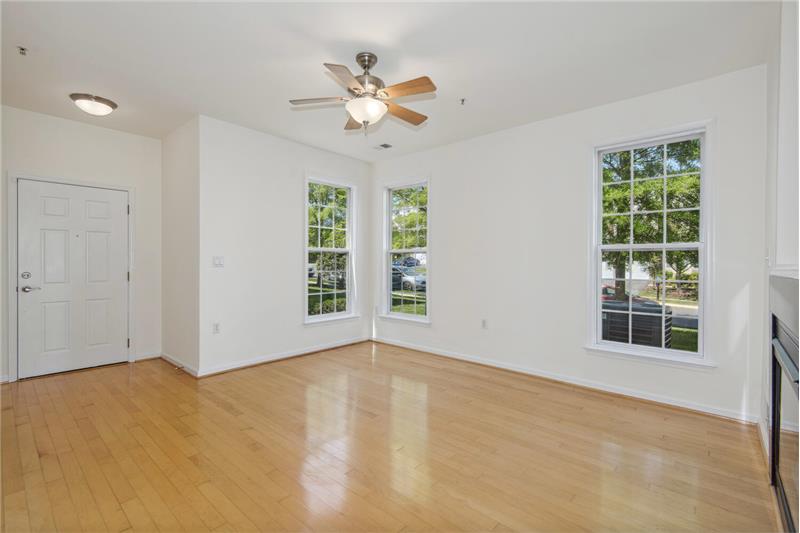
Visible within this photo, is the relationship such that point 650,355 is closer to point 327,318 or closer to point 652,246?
point 652,246

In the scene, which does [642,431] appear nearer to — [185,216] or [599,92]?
[599,92]

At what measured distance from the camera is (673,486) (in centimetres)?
214

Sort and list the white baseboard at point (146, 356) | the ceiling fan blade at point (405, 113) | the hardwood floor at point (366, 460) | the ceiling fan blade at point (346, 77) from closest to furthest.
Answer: the hardwood floor at point (366, 460)
the ceiling fan blade at point (346, 77)
the ceiling fan blade at point (405, 113)
the white baseboard at point (146, 356)

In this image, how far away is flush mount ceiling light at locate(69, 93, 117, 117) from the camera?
346 centimetres

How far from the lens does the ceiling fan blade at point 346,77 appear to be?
7.73ft

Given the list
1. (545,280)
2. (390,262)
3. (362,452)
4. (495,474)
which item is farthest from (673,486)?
(390,262)

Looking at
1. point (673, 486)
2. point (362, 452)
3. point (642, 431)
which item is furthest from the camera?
point (642, 431)

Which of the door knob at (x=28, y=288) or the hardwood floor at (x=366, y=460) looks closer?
the hardwood floor at (x=366, y=460)

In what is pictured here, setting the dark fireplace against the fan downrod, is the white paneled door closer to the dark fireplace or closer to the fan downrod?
the fan downrod

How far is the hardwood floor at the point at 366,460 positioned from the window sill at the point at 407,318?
1443 millimetres

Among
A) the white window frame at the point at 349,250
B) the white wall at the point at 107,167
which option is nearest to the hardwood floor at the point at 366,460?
the white wall at the point at 107,167

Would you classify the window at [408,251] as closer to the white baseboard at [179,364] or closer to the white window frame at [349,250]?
A: the white window frame at [349,250]

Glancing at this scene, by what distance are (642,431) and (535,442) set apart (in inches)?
34.5

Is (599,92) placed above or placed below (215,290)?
above
